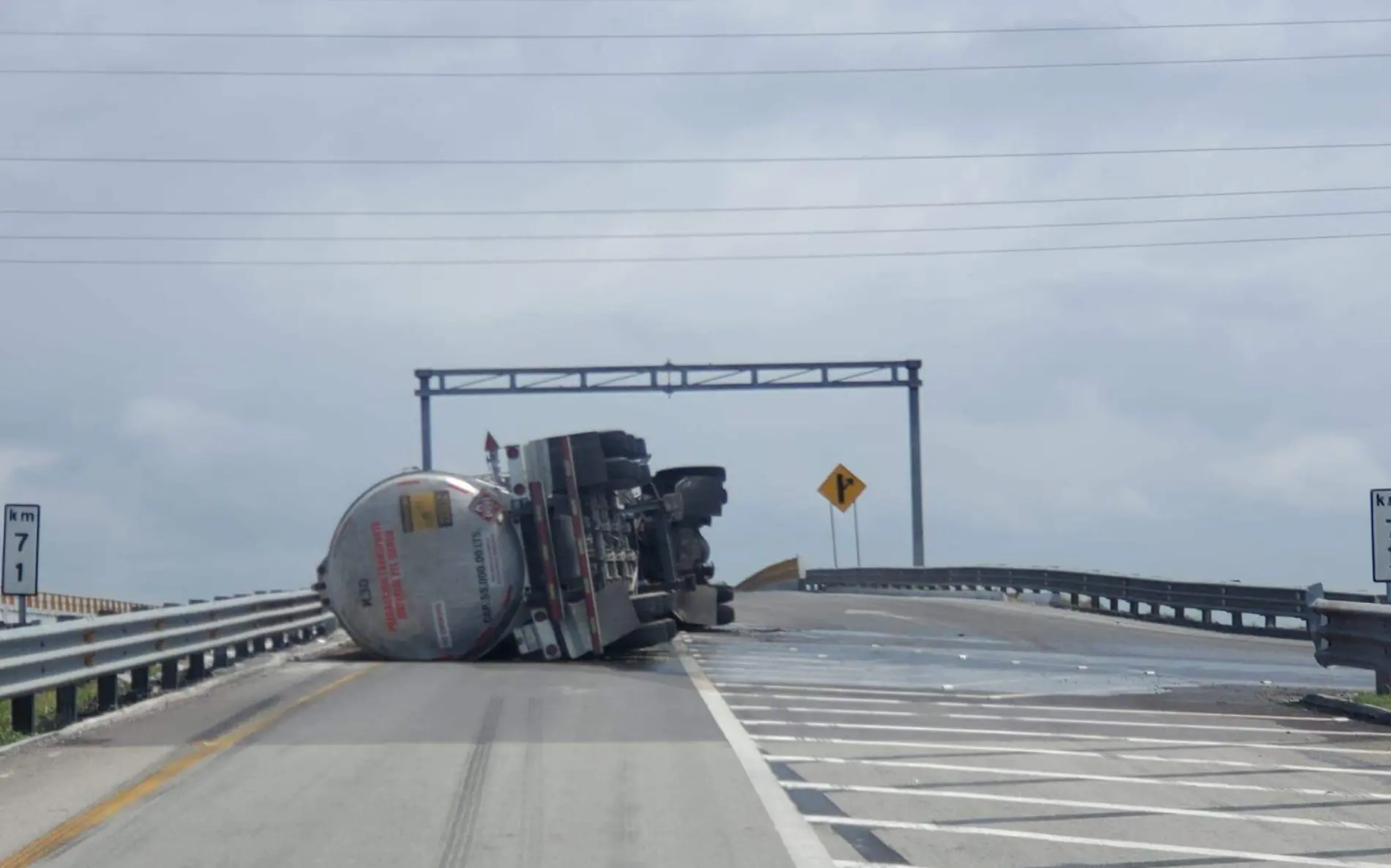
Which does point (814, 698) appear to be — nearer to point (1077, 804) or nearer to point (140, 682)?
point (1077, 804)

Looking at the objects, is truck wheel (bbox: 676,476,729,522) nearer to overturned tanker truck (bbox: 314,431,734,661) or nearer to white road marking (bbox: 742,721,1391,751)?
overturned tanker truck (bbox: 314,431,734,661)

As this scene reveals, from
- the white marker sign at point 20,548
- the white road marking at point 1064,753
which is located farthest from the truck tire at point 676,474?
the white road marking at point 1064,753

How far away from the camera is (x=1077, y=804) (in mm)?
9539

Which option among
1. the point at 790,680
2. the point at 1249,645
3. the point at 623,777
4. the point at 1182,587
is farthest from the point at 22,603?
the point at 1182,587

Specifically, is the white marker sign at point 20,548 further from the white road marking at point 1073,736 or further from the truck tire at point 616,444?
the white road marking at point 1073,736

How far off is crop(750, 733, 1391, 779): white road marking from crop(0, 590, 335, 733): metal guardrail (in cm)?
543

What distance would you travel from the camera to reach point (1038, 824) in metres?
8.95

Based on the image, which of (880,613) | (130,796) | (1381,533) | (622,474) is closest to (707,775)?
(130,796)

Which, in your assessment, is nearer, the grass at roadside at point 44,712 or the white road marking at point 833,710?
the grass at roadside at point 44,712

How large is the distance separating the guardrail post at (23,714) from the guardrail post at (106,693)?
1452 mm

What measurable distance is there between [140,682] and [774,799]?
8.15 metres

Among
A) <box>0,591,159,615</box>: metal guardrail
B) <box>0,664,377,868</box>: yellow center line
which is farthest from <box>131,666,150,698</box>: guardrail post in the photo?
<box>0,591,159,615</box>: metal guardrail

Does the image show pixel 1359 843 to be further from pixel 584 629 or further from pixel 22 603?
pixel 22 603

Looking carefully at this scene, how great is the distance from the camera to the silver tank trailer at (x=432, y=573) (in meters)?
20.3
